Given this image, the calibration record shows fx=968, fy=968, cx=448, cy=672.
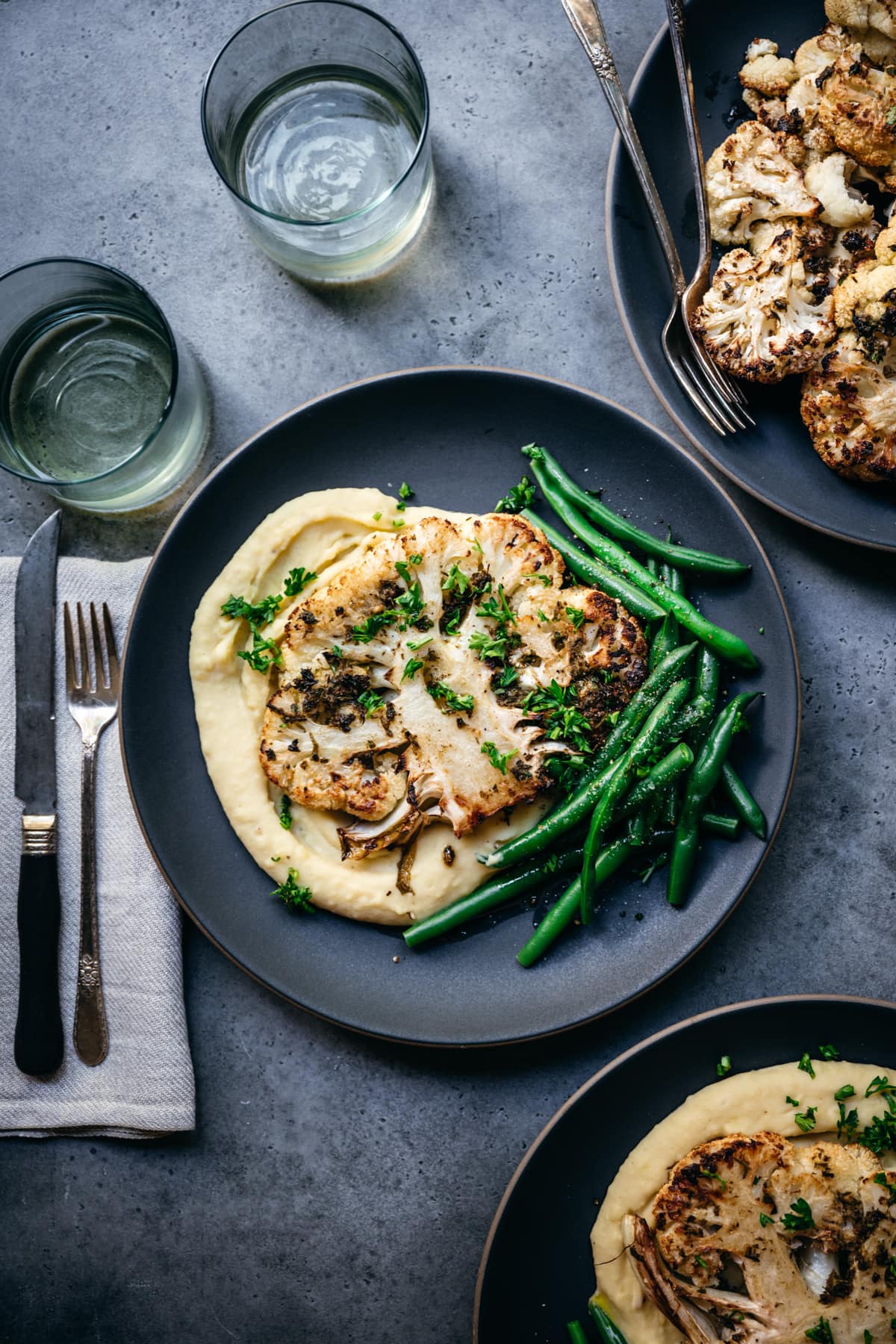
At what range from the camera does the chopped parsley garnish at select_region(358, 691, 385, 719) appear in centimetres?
439

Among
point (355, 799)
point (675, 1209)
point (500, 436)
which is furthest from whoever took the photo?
point (500, 436)

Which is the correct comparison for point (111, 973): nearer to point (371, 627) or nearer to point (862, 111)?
point (371, 627)

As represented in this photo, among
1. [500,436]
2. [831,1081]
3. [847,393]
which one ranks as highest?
[847,393]

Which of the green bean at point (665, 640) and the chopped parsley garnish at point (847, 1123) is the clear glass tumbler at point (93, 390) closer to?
the green bean at point (665, 640)

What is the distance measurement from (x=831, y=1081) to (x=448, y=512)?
10.1 feet

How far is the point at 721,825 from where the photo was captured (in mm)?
4328

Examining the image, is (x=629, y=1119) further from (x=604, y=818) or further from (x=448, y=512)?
(x=448, y=512)

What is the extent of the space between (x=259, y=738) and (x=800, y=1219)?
310cm

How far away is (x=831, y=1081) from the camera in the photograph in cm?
420

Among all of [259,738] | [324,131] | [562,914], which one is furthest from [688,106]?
[562,914]

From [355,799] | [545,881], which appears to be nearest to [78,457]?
[355,799]

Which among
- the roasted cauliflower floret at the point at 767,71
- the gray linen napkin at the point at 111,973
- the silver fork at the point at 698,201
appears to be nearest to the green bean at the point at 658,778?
the silver fork at the point at 698,201

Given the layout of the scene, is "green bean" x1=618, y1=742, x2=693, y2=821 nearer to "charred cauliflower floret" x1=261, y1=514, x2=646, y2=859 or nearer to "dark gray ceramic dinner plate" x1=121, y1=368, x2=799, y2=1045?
"charred cauliflower floret" x1=261, y1=514, x2=646, y2=859

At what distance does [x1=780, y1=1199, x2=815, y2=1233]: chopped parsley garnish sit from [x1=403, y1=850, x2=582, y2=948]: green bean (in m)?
1.66
